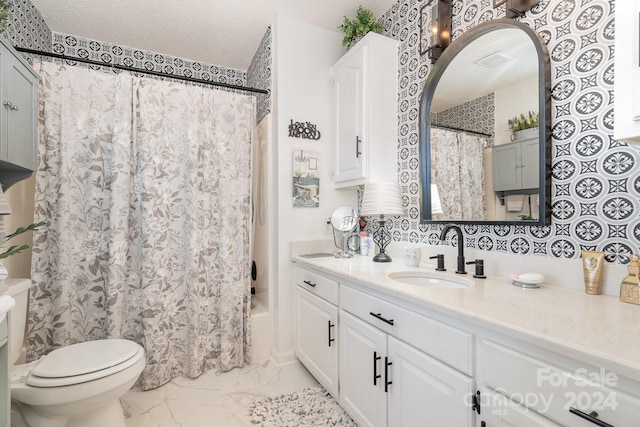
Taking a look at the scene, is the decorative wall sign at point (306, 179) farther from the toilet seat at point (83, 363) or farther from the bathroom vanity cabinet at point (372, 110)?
the toilet seat at point (83, 363)

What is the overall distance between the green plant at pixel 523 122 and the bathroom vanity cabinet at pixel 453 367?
27.4 inches

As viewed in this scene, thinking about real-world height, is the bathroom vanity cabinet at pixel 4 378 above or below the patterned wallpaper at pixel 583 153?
below

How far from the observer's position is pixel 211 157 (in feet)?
6.62

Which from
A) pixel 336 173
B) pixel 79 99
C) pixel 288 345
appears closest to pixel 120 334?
pixel 288 345

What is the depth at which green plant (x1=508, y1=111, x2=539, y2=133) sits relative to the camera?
4.12 ft

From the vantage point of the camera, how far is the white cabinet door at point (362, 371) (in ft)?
4.11

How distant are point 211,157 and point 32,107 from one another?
Result: 35.1 inches

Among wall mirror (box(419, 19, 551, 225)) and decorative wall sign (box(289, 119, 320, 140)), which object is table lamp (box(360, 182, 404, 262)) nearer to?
wall mirror (box(419, 19, 551, 225))

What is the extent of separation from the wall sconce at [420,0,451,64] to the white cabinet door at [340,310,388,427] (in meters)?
1.58

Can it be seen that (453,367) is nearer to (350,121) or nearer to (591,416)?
(591,416)

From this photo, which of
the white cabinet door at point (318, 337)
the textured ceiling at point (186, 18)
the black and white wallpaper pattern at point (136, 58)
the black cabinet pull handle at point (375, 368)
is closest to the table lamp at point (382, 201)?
the white cabinet door at point (318, 337)

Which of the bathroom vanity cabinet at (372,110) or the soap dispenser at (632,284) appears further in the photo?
the bathroom vanity cabinet at (372,110)

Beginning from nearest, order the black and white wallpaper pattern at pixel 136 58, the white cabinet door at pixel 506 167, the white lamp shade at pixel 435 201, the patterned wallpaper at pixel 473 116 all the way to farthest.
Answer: the white cabinet door at pixel 506 167 < the patterned wallpaper at pixel 473 116 < the white lamp shade at pixel 435 201 < the black and white wallpaper pattern at pixel 136 58

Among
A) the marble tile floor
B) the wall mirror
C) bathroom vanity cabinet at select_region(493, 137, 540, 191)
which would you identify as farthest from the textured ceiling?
the marble tile floor
